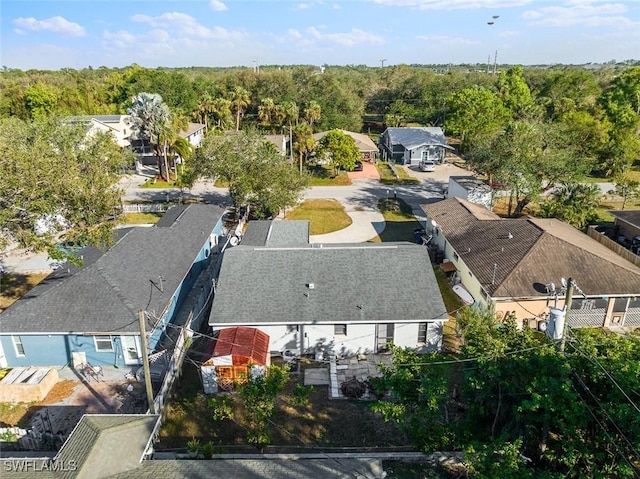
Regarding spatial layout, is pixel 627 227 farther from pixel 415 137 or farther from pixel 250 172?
pixel 415 137

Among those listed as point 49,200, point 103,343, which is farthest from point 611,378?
point 49,200

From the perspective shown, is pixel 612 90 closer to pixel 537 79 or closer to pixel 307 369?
pixel 537 79

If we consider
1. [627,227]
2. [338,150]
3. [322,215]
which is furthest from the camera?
[338,150]

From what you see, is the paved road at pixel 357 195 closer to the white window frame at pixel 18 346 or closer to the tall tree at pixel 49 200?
the tall tree at pixel 49 200

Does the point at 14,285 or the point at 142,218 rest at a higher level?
the point at 142,218

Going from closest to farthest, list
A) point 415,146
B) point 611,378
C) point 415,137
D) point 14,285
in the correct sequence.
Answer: point 611,378 < point 14,285 < point 415,146 < point 415,137

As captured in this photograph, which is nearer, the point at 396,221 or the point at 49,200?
the point at 49,200
